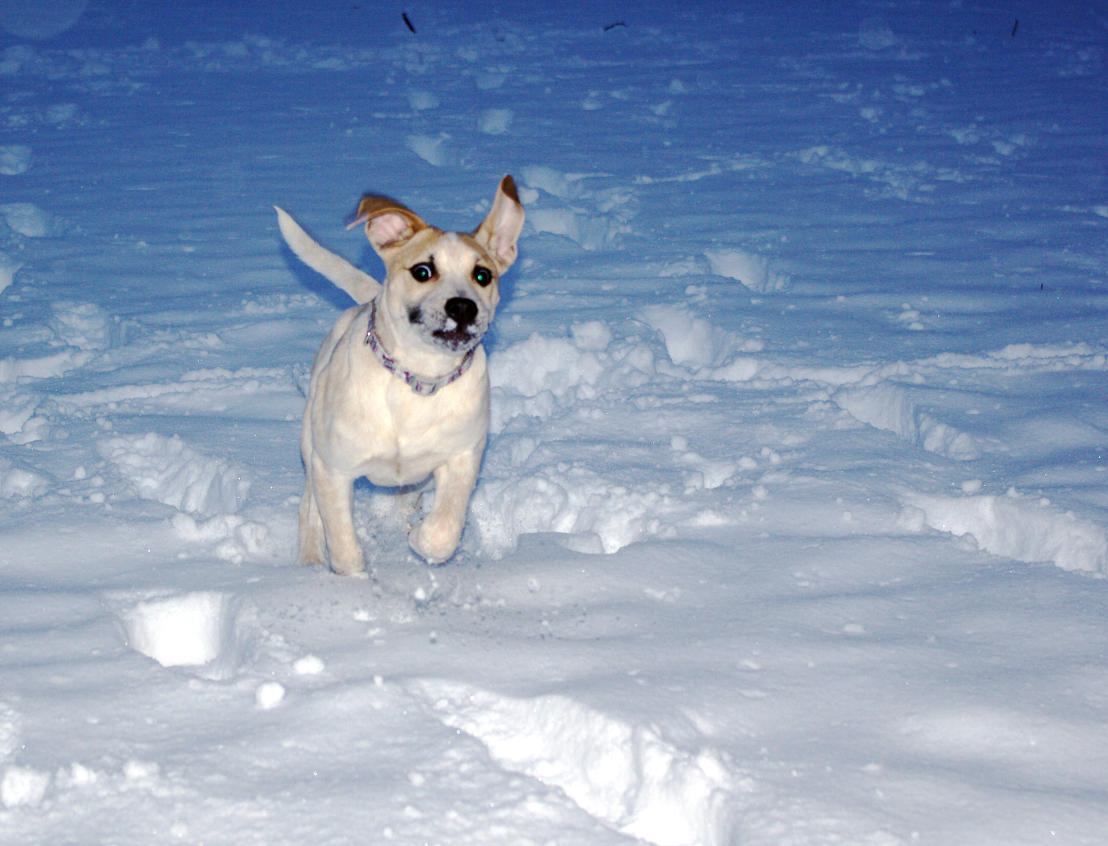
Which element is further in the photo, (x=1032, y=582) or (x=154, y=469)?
(x=154, y=469)

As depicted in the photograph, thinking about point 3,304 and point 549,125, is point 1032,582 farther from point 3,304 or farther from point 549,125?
point 549,125

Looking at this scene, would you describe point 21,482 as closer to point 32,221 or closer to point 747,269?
point 32,221

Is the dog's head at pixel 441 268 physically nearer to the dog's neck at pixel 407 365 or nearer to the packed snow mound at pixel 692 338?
the dog's neck at pixel 407 365

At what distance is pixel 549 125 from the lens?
810 centimetres

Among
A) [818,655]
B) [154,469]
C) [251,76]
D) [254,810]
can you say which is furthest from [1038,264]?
[251,76]

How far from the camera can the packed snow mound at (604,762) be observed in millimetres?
1985

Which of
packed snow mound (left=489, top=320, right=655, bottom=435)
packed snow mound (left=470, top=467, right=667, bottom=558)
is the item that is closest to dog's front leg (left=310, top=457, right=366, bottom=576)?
packed snow mound (left=470, top=467, right=667, bottom=558)

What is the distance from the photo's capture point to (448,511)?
2852 mm

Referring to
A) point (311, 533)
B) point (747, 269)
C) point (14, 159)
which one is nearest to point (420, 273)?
point (311, 533)

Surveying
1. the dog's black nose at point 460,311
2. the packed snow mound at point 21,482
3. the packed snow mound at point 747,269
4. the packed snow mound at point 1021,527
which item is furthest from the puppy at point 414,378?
the packed snow mound at point 747,269

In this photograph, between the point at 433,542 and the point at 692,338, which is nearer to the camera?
the point at 433,542

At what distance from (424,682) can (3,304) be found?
148 inches

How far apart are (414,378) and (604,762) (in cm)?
116

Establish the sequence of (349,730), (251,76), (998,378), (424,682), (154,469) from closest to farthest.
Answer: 1. (349,730)
2. (424,682)
3. (154,469)
4. (998,378)
5. (251,76)
